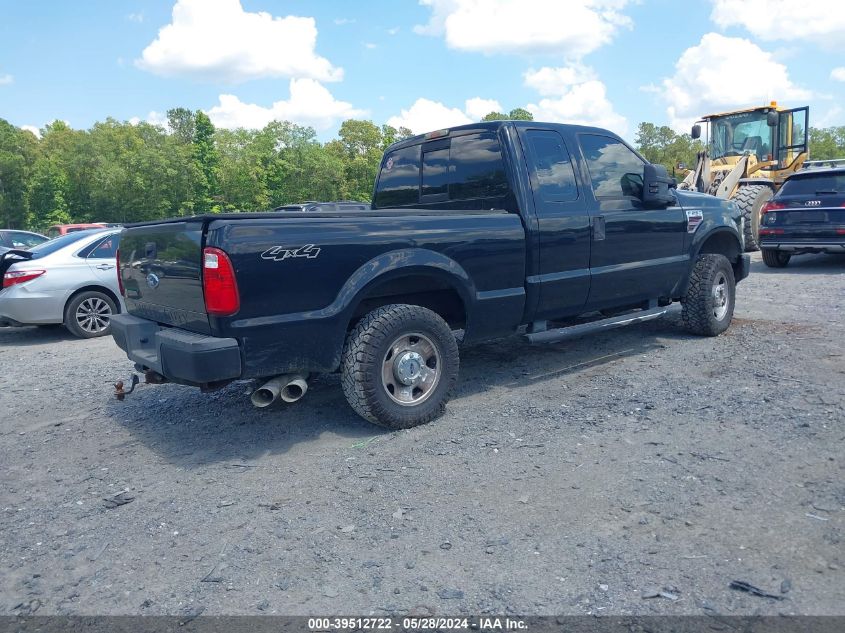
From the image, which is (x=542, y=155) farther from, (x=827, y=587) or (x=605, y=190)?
(x=827, y=587)

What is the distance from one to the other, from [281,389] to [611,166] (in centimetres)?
369

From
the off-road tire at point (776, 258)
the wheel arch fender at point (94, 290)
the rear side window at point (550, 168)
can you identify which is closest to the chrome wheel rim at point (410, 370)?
the rear side window at point (550, 168)

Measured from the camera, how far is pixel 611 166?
6.29 metres

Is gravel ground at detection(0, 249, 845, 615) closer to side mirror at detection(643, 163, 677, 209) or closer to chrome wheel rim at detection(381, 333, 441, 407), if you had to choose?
chrome wheel rim at detection(381, 333, 441, 407)

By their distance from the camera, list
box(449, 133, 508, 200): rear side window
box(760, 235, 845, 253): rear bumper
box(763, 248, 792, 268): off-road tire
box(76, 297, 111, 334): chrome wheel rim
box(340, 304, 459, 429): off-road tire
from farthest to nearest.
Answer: box(763, 248, 792, 268): off-road tire, box(760, 235, 845, 253): rear bumper, box(76, 297, 111, 334): chrome wheel rim, box(449, 133, 508, 200): rear side window, box(340, 304, 459, 429): off-road tire

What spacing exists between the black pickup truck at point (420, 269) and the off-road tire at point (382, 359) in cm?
1

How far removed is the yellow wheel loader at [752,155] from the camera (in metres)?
15.8

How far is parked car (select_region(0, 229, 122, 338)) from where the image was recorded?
8.72 metres

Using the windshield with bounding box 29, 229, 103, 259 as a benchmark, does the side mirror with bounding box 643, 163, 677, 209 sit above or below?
above

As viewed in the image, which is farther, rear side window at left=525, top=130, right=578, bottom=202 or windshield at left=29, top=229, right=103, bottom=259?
windshield at left=29, top=229, right=103, bottom=259

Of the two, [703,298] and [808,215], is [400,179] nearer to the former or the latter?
[703,298]

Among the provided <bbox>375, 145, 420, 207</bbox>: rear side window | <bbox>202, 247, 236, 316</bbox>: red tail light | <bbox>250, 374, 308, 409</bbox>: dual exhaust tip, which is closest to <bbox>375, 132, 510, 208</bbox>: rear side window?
<bbox>375, 145, 420, 207</bbox>: rear side window

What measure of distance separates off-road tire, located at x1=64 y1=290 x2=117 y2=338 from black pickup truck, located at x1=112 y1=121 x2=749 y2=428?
4.20 meters

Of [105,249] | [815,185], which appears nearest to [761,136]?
[815,185]
